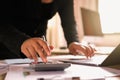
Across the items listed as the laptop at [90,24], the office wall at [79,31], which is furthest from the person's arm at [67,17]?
the office wall at [79,31]

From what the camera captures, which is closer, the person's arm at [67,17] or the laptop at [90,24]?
the person's arm at [67,17]

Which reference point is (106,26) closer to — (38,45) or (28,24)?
(28,24)

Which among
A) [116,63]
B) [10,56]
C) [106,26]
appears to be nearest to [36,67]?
[116,63]

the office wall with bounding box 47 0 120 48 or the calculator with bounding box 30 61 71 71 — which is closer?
the calculator with bounding box 30 61 71 71

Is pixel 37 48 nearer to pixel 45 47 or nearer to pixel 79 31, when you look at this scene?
pixel 45 47

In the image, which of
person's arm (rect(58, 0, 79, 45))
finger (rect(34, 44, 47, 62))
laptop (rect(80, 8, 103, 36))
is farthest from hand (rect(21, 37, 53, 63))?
laptop (rect(80, 8, 103, 36))

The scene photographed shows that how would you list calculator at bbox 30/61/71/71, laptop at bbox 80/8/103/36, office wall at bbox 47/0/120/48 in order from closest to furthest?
1. calculator at bbox 30/61/71/71
2. laptop at bbox 80/8/103/36
3. office wall at bbox 47/0/120/48

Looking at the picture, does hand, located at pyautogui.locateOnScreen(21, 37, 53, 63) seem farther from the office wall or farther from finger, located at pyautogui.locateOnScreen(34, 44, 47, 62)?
the office wall

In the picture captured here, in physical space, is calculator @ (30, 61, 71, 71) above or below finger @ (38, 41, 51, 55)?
below

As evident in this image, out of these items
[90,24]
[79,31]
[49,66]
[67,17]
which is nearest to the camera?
[49,66]

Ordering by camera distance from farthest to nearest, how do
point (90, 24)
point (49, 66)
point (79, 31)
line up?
point (79, 31) < point (90, 24) < point (49, 66)

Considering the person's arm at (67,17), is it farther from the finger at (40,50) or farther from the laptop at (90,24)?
the laptop at (90,24)

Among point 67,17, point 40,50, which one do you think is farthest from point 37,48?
point 67,17

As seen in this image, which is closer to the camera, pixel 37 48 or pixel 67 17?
pixel 37 48
